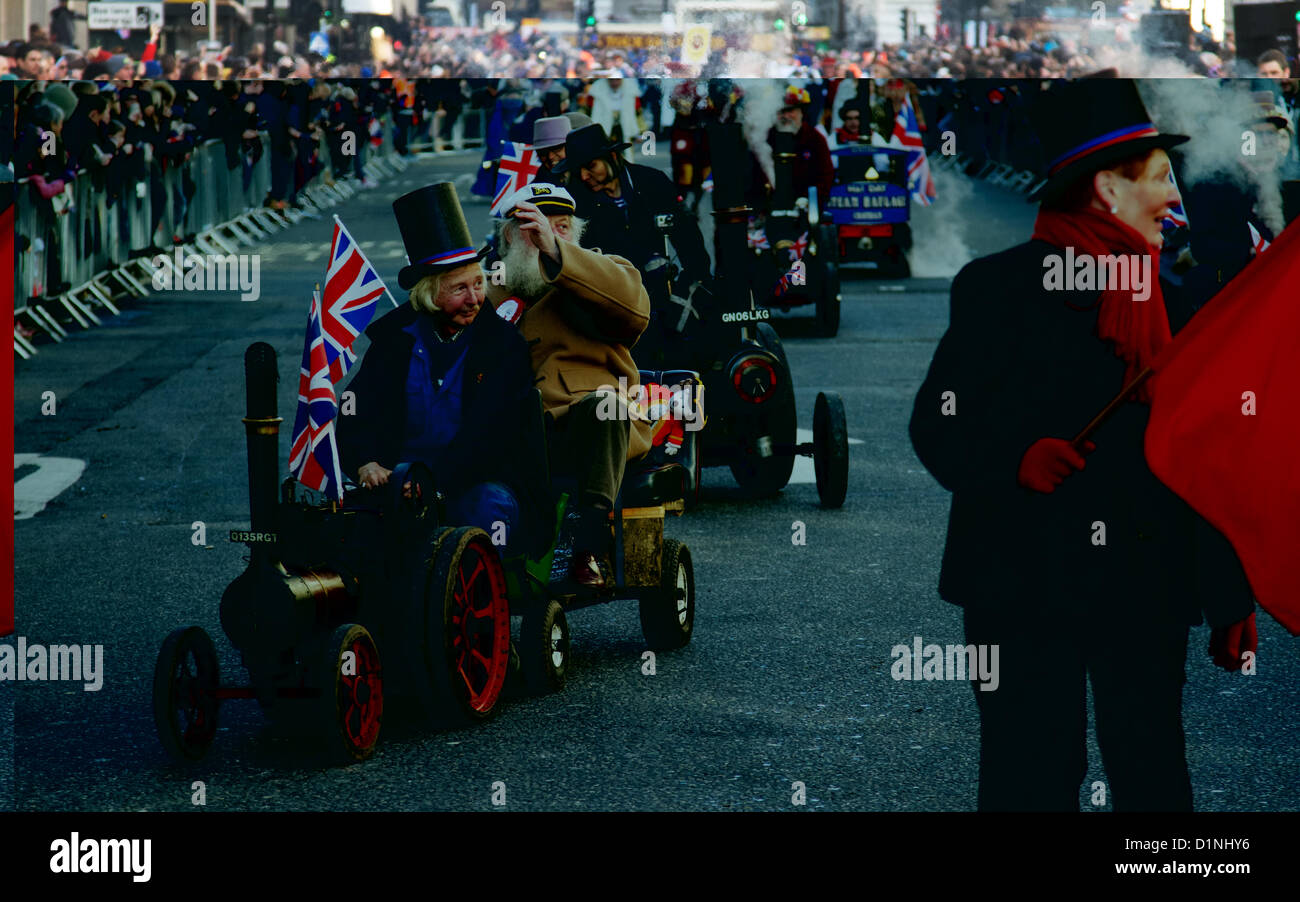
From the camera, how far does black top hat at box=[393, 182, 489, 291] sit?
6.30 metres

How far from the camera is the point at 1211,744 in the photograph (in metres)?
6.39

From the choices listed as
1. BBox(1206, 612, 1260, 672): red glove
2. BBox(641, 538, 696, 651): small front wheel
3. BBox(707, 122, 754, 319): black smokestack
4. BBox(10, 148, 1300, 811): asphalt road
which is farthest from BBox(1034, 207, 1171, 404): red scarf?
BBox(707, 122, 754, 319): black smokestack

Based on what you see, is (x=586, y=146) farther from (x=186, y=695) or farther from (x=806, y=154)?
(x=806, y=154)

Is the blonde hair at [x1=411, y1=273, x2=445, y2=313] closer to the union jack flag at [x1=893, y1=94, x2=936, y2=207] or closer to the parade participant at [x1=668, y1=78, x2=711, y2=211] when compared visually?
the parade participant at [x1=668, y1=78, x2=711, y2=211]

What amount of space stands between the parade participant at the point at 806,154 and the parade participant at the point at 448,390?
12.4 meters

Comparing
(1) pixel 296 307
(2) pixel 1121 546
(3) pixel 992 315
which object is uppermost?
(3) pixel 992 315

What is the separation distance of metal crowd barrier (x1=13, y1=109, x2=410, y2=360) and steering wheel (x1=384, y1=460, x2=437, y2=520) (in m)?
8.22

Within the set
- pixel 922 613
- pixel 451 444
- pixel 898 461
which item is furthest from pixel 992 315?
pixel 898 461

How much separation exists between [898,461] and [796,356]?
516 centimetres

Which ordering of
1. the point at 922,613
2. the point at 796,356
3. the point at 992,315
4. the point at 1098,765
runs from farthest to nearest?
1. the point at 796,356
2. the point at 922,613
3. the point at 1098,765
4. the point at 992,315

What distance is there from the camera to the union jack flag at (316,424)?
600 centimetres

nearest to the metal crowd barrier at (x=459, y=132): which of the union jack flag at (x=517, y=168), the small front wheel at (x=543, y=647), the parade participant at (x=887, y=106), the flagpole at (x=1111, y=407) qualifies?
the parade participant at (x=887, y=106)
